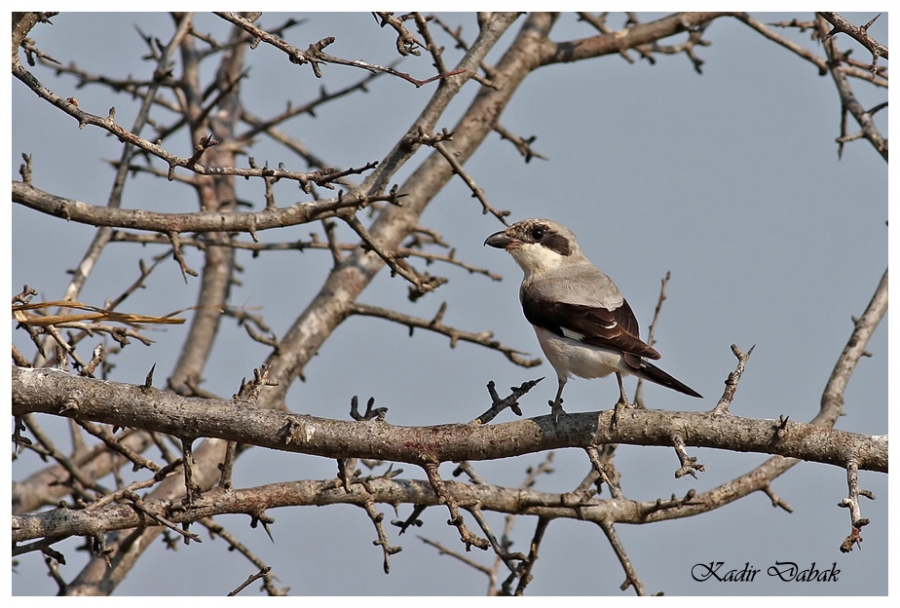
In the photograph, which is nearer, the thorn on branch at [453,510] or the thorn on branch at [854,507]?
the thorn on branch at [854,507]

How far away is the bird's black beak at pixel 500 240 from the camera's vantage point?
6.68 meters

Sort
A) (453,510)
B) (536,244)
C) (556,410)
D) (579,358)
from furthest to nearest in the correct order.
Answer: (536,244), (579,358), (556,410), (453,510)

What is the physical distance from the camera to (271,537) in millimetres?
4867

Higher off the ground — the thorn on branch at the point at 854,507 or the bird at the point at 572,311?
the bird at the point at 572,311

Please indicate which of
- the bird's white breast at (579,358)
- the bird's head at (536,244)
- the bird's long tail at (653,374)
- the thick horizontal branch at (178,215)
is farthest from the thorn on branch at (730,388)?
the bird's head at (536,244)

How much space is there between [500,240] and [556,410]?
221 cm

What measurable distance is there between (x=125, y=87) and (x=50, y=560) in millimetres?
4767

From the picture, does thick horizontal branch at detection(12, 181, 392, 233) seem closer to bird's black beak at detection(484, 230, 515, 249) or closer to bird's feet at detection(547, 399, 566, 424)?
bird's feet at detection(547, 399, 566, 424)

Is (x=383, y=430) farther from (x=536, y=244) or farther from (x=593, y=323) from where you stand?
(x=536, y=244)

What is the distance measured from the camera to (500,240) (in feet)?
22.0

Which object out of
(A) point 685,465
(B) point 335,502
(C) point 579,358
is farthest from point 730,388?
(B) point 335,502

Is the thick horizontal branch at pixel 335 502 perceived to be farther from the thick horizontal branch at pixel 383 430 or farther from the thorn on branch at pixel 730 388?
the thorn on branch at pixel 730 388

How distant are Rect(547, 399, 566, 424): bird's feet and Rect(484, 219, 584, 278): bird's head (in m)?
1.91

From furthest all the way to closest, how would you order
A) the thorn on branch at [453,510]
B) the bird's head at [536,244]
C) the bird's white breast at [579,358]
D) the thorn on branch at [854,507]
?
the bird's head at [536,244] < the bird's white breast at [579,358] < the thorn on branch at [453,510] < the thorn on branch at [854,507]
